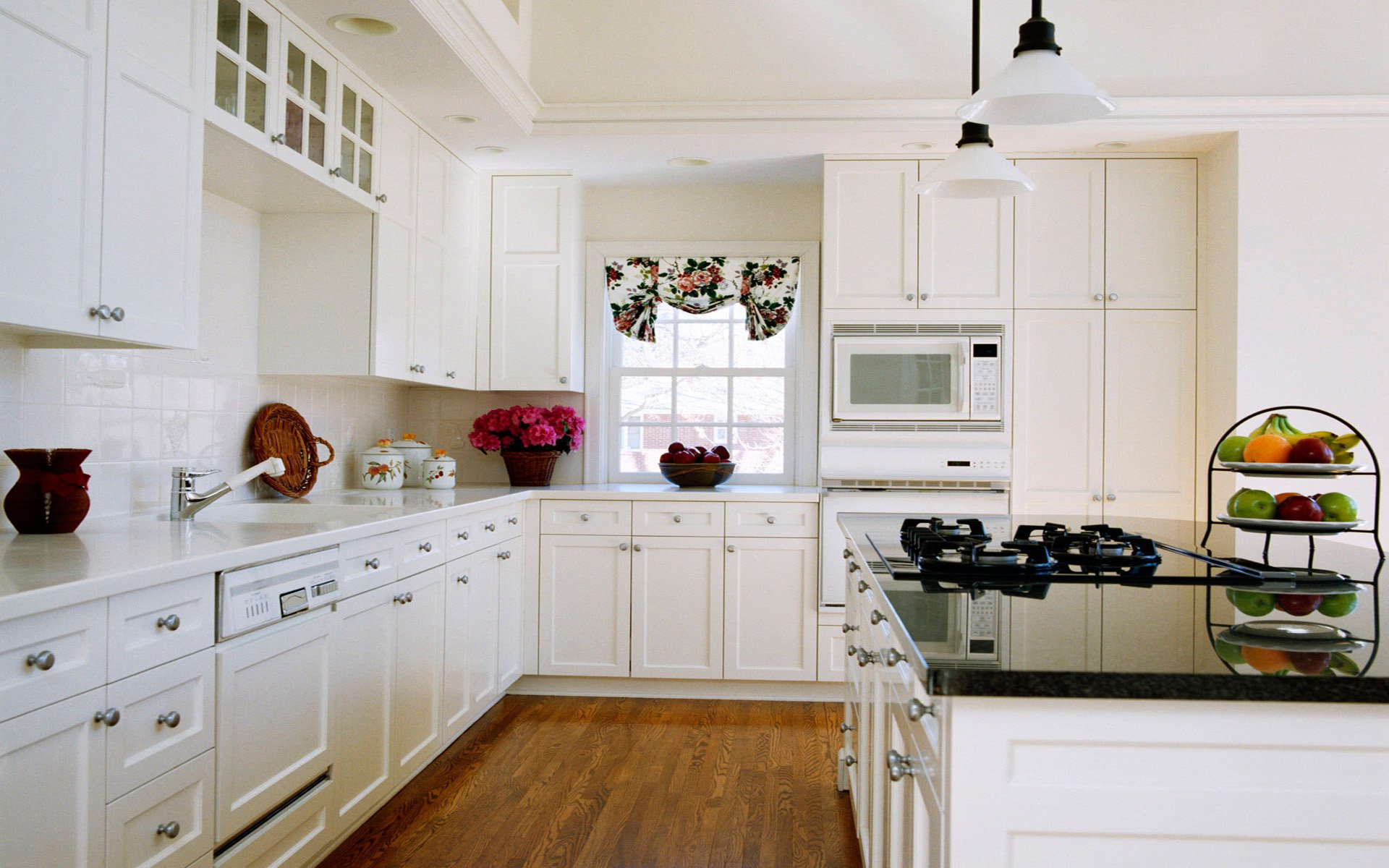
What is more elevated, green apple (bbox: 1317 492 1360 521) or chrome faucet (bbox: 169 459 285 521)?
green apple (bbox: 1317 492 1360 521)

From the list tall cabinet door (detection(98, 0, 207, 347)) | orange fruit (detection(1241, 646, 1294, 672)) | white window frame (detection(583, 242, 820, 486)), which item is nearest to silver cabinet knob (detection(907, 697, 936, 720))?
orange fruit (detection(1241, 646, 1294, 672))

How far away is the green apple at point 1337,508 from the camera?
168 centimetres

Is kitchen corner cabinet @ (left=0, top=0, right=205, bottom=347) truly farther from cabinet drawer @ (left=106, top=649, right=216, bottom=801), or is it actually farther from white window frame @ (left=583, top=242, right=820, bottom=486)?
white window frame @ (left=583, top=242, right=820, bottom=486)

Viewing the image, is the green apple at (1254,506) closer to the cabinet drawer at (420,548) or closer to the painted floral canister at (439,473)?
the cabinet drawer at (420,548)

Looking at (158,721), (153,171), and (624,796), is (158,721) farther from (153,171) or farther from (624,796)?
(624,796)

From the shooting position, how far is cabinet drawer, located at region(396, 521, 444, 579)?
2.60 meters

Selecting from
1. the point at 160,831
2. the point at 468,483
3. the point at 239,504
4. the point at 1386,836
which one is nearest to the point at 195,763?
the point at 160,831

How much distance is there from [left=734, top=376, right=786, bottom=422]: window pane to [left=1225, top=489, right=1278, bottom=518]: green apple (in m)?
2.68

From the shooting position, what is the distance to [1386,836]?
0.98 metres

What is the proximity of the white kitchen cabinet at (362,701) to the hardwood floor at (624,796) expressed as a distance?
147mm

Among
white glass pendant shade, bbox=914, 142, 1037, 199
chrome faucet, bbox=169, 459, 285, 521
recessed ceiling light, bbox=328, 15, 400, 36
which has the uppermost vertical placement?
recessed ceiling light, bbox=328, 15, 400, 36

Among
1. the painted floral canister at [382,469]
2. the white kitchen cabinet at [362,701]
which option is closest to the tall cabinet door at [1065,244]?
the painted floral canister at [382,469]

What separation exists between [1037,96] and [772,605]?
95.3 inches

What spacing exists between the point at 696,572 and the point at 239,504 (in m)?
1.72
